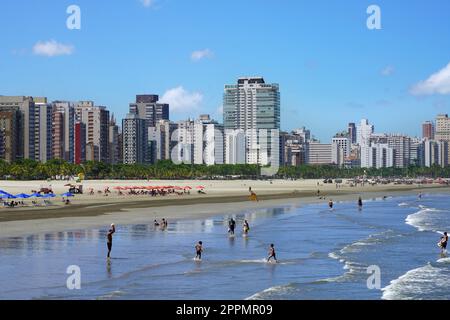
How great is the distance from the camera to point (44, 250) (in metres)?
37.4

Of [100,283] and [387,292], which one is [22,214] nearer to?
[100,283]

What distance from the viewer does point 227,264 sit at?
33594 millimetres

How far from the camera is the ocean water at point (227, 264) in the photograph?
25906 millimetres

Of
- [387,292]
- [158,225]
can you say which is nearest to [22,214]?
[158,225]

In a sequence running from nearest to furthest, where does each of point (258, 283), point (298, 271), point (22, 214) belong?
1. point (258, 283)
2. point (298, 271)
3. point (22, 214)

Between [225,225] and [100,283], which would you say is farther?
[225,225]

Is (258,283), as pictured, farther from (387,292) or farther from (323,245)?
(323,245)

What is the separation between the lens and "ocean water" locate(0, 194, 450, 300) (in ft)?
85.0

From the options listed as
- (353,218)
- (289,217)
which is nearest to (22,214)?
(289,217)

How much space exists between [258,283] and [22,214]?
40.4 metres

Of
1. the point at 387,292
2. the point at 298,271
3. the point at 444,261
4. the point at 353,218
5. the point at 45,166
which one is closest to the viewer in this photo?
the point at 387,292

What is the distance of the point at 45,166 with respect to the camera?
19162 cm
